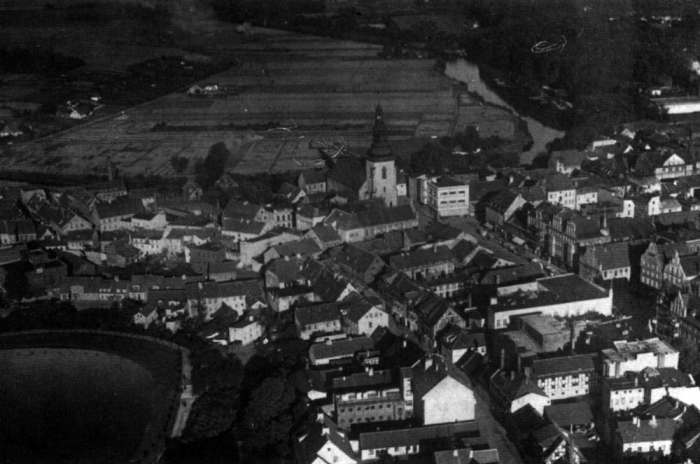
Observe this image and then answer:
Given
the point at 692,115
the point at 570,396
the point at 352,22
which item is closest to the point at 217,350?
the point at 570,396

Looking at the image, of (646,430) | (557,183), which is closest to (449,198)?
(557,183)

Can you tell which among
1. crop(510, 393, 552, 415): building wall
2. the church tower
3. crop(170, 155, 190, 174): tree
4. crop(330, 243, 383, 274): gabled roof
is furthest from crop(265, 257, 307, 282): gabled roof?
crop(170, 155, 190, 174): tree

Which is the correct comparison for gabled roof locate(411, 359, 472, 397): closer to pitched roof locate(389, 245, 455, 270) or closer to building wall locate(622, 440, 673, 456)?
building wall locate(622, 440, 673, 456)

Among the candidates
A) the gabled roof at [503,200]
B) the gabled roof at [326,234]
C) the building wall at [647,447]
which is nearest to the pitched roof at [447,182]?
the gabled roof at [503,200]

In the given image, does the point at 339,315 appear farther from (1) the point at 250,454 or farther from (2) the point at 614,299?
(2) the point at 614,299

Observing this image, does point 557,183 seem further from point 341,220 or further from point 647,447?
point 647,447

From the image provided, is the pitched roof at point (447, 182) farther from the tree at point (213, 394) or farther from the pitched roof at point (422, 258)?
the tree at point (213, 394)

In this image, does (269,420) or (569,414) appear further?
(269,420)
